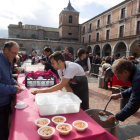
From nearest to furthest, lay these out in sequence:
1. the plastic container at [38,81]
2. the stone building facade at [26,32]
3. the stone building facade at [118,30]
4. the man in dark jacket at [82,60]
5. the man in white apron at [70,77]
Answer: the man in white apron at [70,77] → the plastic container at [38,81] → the man in dark jacket at [82,60] → the stone building facade at [118,30] → the stone building facade at [26,32]

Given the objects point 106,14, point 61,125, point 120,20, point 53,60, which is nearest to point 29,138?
point 61,125

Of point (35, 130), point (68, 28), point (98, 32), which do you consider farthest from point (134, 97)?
point (68, 28)

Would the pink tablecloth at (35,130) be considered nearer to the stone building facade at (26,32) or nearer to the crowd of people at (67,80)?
the crowd of people at (67,80)

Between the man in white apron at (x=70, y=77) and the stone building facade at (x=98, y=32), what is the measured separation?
21.5 m

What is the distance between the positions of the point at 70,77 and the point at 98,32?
1225 inches

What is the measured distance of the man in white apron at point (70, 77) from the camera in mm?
2098

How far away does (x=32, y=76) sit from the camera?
9.61 ft

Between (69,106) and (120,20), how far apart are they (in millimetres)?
27201

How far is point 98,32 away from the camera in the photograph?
100ft

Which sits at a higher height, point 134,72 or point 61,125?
point 134,72

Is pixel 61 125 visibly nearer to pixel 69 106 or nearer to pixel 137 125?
pixel 69 106

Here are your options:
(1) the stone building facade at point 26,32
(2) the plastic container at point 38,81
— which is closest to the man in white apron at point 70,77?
(2) the plastic container at point 38,81

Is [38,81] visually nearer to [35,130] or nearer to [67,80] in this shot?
[67,80]

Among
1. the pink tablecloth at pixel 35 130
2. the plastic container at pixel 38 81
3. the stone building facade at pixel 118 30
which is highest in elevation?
the stone building facade at pixel 118 30
